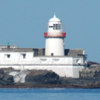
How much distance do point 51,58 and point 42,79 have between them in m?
3.65

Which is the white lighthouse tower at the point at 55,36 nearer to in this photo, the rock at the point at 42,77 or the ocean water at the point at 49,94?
the rock at the point at 42,77

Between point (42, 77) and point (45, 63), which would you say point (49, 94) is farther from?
point (45, 63)

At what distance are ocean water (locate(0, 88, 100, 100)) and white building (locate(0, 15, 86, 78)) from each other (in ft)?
14.6

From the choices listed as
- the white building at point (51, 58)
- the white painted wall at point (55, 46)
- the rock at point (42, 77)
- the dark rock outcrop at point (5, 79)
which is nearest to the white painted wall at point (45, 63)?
the white building at point (51, 58)

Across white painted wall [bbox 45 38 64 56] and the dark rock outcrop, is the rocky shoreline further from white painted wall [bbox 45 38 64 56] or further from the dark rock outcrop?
white painted wall [bbox 45 38 64 56]

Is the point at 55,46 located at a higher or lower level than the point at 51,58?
higher

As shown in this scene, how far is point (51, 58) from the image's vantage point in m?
131

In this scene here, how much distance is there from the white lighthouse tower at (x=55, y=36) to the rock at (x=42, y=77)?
4131mm

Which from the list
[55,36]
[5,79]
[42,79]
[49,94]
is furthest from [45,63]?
[49,94]

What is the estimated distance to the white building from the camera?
131 metres

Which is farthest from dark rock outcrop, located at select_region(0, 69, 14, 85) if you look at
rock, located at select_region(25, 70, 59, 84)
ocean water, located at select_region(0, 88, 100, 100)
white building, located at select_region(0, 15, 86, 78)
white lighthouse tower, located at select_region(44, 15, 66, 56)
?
white lighthouse tower, located at select_region(44, 15, 66, 56)

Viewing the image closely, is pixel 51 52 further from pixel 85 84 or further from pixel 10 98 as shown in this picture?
pixel 10 98

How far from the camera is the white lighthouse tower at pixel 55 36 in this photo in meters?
131

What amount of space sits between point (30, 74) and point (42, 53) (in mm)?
5578
